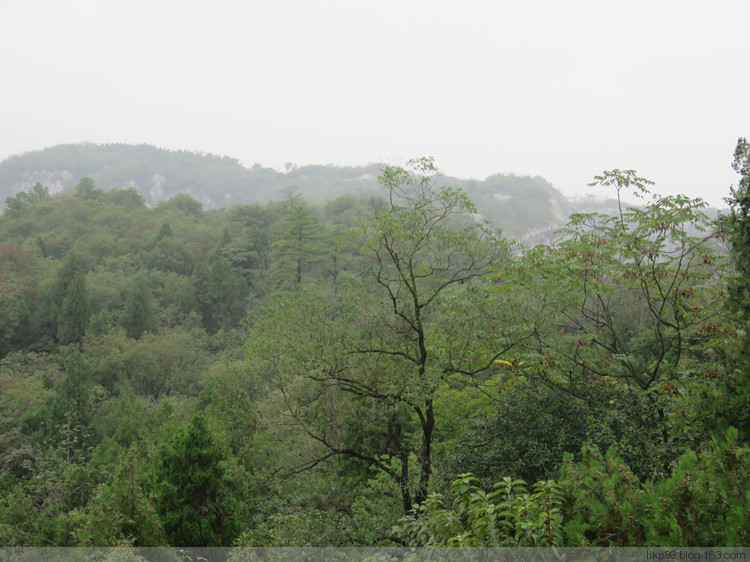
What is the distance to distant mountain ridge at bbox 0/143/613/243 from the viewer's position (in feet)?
278

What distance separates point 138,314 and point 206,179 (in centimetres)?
8089

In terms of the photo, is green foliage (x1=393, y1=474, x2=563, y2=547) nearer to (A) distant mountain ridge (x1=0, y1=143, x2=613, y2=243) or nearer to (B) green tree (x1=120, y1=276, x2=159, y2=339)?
(B) green tree (x1=120, y1=276, x2=159, y2=339)

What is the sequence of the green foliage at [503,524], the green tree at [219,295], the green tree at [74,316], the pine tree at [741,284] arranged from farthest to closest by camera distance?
the green tree at [219,295] < the green tree at [74,316] < the pine tree at [741,284] < the green foliage at [503,524]

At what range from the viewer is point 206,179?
100250 mm

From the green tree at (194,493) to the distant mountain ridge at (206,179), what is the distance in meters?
73.6

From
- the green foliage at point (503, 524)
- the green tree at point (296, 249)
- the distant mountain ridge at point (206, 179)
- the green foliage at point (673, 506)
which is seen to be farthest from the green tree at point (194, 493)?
the distant mountain ridge at point (206, 179)

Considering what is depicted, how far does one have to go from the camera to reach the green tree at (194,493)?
7574 mm

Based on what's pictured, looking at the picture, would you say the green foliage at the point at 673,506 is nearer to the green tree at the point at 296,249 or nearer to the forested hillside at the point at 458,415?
the forested hillside at the point at 458,415

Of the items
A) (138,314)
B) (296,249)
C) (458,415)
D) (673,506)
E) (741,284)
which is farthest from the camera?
(296,249)

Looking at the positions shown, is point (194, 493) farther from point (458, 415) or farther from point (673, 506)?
point (673, 506)

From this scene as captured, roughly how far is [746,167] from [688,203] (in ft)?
8.82

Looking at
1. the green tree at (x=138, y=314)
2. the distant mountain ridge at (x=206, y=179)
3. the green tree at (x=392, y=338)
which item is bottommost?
the green tree at (x=138, y=314)

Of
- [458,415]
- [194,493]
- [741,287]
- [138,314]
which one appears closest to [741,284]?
[741,287]

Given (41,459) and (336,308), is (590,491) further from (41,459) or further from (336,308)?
(41,459)
